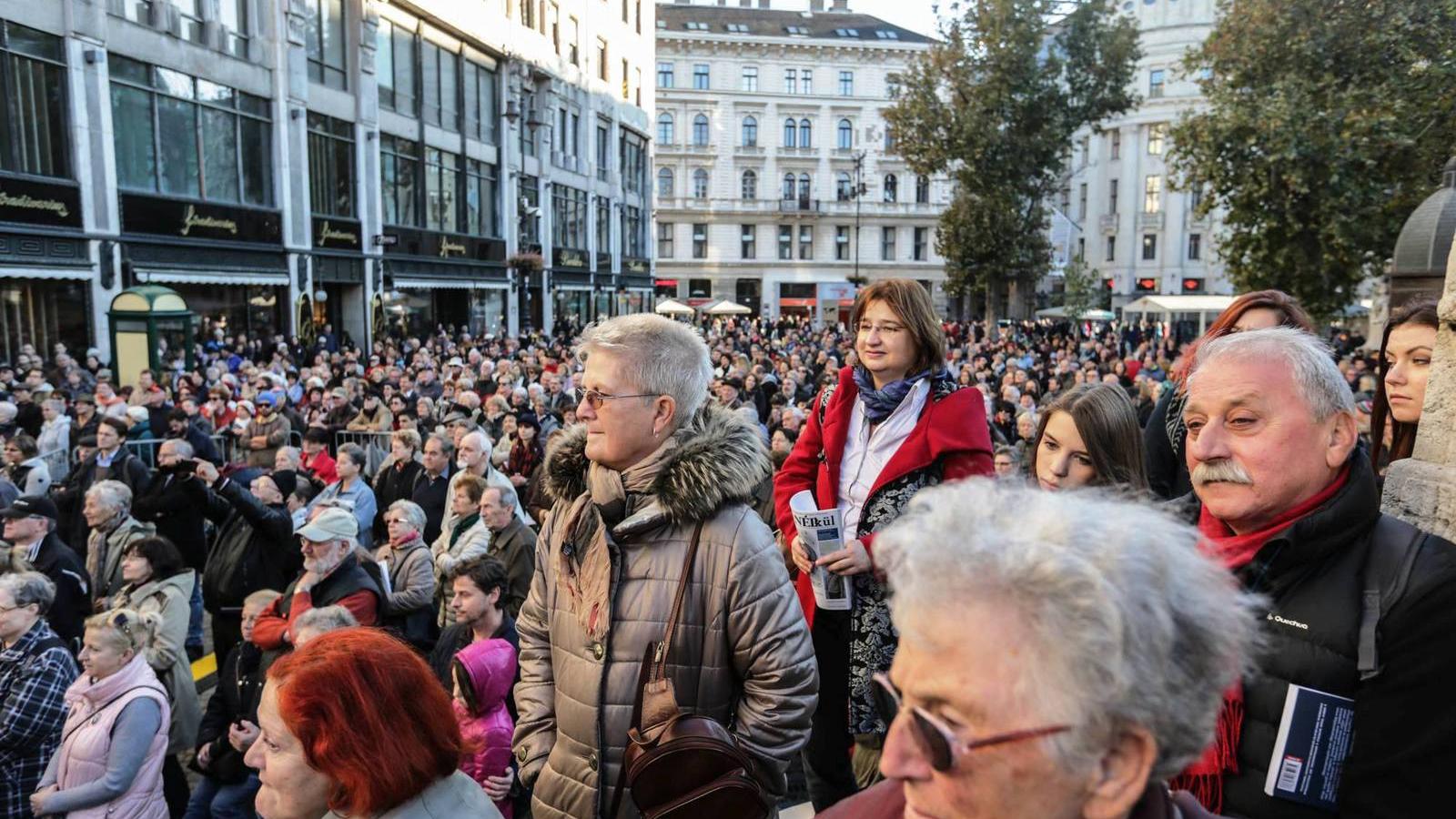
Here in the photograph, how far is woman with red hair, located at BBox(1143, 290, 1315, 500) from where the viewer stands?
321cm

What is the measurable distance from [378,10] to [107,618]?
28663 mm

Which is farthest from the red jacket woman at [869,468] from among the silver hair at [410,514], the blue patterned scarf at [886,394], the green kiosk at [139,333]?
the green kiosk at [139,333]

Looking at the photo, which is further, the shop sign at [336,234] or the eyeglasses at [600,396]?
the shop sign at [336,234]

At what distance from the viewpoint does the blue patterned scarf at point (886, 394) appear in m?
3.29

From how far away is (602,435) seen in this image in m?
2.58

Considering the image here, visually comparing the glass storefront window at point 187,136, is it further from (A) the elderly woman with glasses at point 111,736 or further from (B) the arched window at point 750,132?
(B) the arched window at point 750,132

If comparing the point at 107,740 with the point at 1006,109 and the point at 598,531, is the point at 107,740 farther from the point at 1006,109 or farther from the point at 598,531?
the point at 1006,109

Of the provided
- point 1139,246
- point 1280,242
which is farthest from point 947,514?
point 1139,246

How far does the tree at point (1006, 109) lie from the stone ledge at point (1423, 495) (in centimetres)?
2942

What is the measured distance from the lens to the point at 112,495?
6.04 meters

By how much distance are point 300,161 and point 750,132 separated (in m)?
41.3

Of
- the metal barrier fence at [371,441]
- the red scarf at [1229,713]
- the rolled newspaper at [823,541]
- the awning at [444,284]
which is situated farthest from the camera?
the awning at [444,284]

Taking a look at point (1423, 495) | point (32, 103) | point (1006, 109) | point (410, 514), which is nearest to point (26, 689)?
point (410, 514)

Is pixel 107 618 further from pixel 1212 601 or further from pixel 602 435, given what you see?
pixel 1212 601
